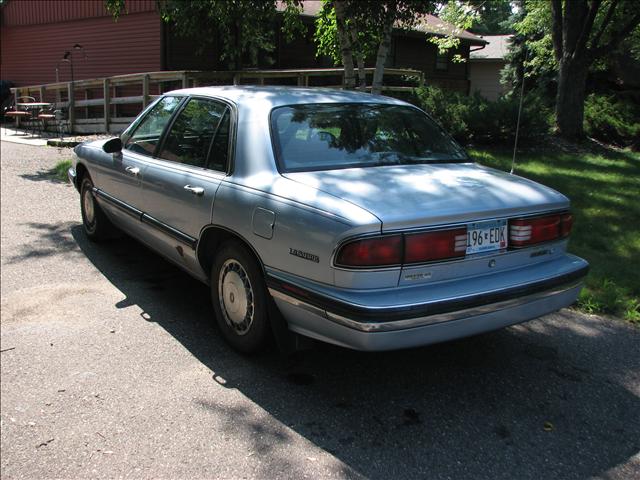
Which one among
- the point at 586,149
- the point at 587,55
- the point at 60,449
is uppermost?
the point at 587,55

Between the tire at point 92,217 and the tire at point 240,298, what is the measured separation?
2.41 meters

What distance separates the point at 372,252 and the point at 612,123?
13367mm

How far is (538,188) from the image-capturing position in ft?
11.9

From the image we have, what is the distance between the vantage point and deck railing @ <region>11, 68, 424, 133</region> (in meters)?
13.6

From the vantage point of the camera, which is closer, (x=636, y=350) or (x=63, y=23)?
(x=636, y=350)

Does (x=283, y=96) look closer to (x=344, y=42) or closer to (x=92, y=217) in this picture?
(x=92, y=217)

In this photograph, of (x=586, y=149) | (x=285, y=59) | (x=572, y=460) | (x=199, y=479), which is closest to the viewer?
(x=199, y=479)

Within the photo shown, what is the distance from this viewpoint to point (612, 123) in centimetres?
1427

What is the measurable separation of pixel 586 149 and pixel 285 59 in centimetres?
1108

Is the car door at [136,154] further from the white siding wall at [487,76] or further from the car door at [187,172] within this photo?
the white siding wall at [487,76]

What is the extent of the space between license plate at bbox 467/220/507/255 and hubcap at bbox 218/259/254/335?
1.27 m

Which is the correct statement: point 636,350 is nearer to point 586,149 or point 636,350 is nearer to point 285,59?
point 586,149

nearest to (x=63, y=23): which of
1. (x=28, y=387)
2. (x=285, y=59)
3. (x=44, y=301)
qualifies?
(x=285, y=59)

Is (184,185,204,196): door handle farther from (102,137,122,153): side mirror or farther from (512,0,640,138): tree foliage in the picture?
(512,0,640,138): tree foliage
